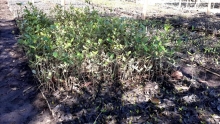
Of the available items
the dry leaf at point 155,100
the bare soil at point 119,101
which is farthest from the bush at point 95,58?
the dry leaf at point 155,100

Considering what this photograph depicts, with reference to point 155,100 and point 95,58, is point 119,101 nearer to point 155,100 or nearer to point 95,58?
point 155,100

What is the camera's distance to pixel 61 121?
7.02 ft

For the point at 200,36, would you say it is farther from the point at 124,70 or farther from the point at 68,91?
the point at 68,91

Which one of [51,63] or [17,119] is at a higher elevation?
[51,63]

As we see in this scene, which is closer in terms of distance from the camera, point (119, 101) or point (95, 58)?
point (119, 101)

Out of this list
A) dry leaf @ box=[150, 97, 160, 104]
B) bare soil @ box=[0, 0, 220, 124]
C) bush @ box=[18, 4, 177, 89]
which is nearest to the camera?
bare soil @ box=[0, 0, 220, 124]

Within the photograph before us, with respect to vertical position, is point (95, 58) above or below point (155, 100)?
above

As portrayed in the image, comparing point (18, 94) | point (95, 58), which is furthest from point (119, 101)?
point (18, 94)

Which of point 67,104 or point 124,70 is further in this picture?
point 124,70

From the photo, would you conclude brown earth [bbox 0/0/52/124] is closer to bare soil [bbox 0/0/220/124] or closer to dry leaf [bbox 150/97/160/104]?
bare soil [bbox 0/0/220/124]

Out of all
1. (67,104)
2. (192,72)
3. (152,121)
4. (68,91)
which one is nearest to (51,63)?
(68,91)

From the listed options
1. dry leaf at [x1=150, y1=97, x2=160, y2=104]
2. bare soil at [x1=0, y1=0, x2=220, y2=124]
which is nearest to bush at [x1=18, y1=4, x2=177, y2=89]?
bare soil at [x1=0, y1=0, x2=220, y2=124]

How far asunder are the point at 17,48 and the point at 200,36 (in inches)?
149

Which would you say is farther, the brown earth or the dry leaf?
the dry leaf
